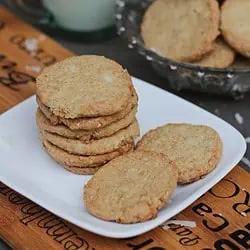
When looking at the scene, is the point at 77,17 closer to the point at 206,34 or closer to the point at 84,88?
the point at 206,34

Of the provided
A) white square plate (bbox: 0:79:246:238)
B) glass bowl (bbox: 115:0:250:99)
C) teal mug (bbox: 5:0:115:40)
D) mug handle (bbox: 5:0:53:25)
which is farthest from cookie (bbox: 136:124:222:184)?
mug handle (bbox: 5:0:53:25)

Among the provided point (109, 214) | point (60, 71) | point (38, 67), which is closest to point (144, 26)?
point (38, 67)

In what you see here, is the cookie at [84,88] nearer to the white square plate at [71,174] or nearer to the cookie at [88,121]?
the cookie at [88,121]

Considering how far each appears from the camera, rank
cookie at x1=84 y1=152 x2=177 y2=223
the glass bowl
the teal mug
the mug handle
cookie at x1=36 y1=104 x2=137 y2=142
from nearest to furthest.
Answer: cookie at x1=84 y1=152 x2=177 y2=223
cookie at x1=36 y1=104 x2=137 y2=142
the glass bowl
the teal mug
the mug handle

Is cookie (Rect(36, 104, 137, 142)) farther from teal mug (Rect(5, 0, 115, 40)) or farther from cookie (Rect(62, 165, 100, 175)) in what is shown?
teal mug (Rect(5, 0, 115, 40))

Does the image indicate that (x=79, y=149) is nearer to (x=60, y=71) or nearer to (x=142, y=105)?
(x=60, y=71)

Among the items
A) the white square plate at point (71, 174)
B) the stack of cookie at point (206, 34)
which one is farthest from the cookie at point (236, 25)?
the white square plate at point (71, 174)
